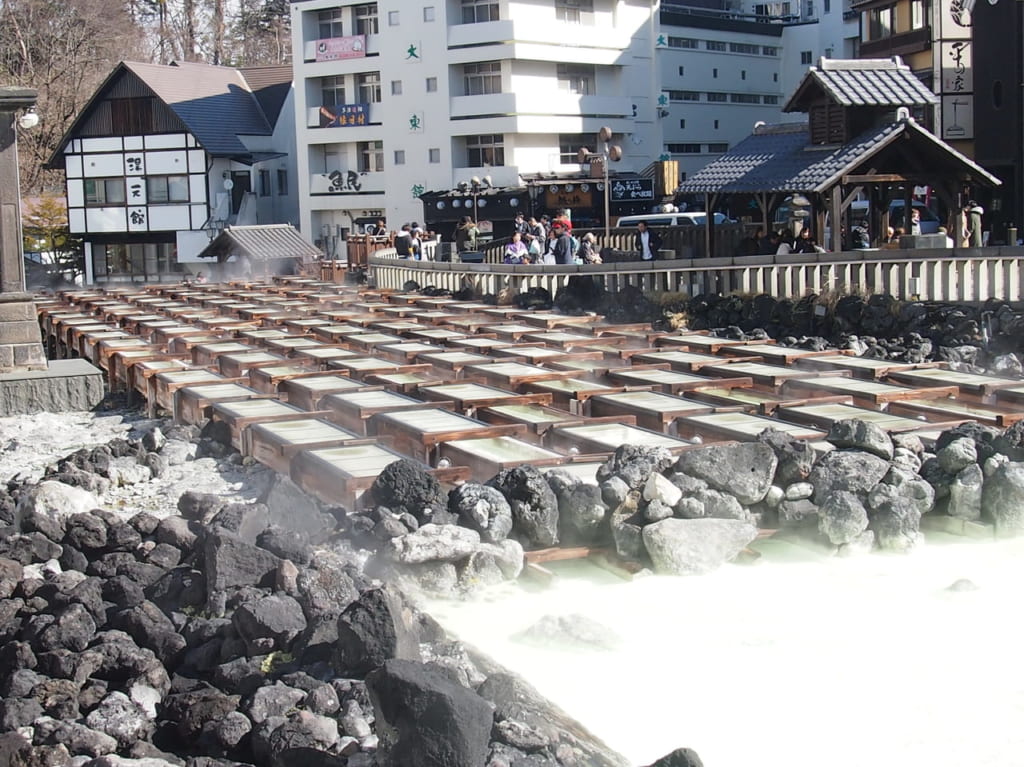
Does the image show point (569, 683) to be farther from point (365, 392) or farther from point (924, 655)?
point (365, 392)

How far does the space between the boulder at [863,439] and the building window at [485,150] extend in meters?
37.1

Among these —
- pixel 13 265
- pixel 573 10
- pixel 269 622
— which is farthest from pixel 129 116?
pixel 269 622

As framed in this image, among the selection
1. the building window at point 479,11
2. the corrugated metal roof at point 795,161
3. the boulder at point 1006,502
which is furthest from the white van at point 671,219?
the boulder at point 1006,502

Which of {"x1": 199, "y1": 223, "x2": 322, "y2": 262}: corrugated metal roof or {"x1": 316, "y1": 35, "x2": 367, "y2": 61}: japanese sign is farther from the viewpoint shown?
{"x1": 316, "y1": 35, "x2": 367, "y2": 61}: japanese sign

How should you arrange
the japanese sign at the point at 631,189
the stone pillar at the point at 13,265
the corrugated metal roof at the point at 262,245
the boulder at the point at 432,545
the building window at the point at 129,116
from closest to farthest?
the boulder at the point at 432,545 → the stone pillar at the point at 13,265 → the corrugated metal roof at the point at 262,245 → the japanese sign at the point at 631,189 → the building window at the point at 129,116

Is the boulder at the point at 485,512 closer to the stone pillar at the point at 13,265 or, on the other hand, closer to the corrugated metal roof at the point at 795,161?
the stone pillar at the point at 13,265

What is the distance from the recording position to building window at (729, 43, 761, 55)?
52.4 m

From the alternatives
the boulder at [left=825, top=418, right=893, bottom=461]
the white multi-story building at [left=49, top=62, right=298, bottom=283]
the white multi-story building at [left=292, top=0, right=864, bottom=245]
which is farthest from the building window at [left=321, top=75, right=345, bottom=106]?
the boulder at [left=825, top=418, right=893, bottom=461]

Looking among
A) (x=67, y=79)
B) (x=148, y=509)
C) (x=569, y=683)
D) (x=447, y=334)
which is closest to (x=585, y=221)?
(x=447, y=334)

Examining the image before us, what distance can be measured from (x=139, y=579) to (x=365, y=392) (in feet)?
19.3

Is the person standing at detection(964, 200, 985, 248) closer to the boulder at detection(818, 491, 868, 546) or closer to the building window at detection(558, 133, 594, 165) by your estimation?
the boulder at detection(818, 491, 868, 546)

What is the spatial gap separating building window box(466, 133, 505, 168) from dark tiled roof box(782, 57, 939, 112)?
26.1m

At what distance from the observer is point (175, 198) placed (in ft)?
146

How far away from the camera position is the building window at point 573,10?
154ft
